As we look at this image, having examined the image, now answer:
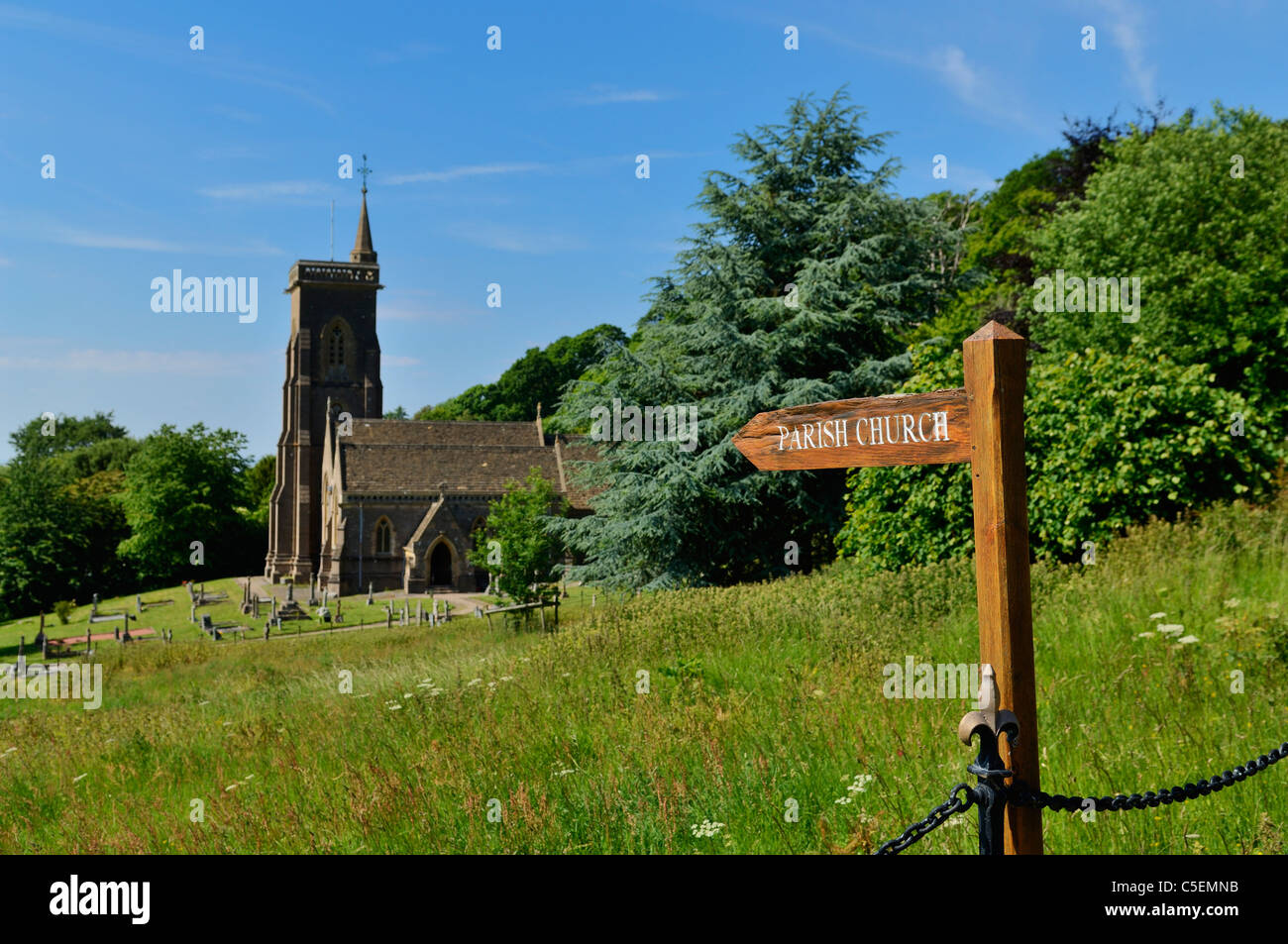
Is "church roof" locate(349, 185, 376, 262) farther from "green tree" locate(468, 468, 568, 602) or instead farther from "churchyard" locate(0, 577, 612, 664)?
"green tree" locate(468, 468, 568, 602)

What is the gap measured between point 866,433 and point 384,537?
1874 inches

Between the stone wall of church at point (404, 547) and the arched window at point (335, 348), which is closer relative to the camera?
the stone wall of church at point (404, 547)

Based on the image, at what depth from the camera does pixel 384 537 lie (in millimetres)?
48094

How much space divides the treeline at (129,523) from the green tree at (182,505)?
2.6 inches

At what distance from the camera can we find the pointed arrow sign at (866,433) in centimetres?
290

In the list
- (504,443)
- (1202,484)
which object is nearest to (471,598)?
(504,443)

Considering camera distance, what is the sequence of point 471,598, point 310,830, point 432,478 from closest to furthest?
1. point 310,830
2. point 471,598
3. point 432,478

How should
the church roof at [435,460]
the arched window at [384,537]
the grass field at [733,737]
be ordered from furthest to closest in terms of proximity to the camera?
1. the church roof at [435,460]
2. the arched window at [384,537]
3. the grass field at [733,737]

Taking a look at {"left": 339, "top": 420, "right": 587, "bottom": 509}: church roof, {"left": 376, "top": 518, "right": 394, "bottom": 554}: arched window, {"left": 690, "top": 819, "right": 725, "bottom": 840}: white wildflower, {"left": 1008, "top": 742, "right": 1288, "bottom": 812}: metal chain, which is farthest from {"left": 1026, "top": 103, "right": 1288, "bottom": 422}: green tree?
{"left": 376, "top": 518, "right": 394, "bottom": 554}: arched window

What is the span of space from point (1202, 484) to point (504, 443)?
44.8 metres

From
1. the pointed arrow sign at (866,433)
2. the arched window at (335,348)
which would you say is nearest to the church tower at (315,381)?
the arched window at (335,348)

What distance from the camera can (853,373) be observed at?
1573 centimetres

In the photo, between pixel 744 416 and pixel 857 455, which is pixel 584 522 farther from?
pixel 857 455

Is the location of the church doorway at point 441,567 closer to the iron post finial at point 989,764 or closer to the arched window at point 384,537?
the arched window at point 384,537
